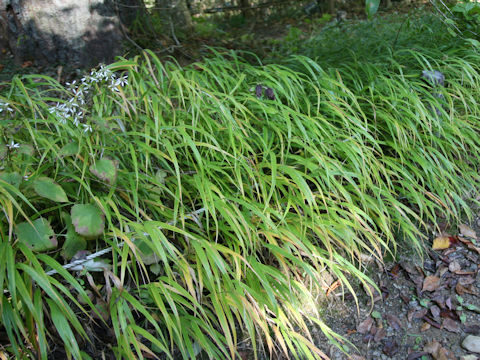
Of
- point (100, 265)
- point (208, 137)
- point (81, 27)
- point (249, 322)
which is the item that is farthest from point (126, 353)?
point (81, 27)

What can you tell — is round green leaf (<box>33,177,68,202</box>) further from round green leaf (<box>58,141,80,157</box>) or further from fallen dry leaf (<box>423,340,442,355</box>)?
fallen dry leaf (<box>423,340,442,355</box>)

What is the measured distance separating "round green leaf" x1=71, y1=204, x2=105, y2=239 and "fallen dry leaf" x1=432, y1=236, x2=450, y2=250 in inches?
64.0

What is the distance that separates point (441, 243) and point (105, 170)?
5.49 feet

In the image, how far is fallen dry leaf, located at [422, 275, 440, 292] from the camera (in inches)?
81.3

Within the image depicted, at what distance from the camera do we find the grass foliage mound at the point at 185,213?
1.48m

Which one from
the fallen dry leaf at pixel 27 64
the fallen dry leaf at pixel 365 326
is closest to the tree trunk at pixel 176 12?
the fallen dry leaf at pixel 27 64

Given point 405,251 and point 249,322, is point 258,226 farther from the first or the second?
point 405,251

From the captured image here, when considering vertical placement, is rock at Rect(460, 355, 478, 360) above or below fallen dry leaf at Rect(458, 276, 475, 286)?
below

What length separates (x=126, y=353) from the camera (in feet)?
4.56

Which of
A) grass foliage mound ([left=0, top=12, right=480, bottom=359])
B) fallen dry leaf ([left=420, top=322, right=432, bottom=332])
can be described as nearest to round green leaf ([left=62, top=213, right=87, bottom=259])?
grass foliage mound ([left=0, top=12, right=480, bottom=359])

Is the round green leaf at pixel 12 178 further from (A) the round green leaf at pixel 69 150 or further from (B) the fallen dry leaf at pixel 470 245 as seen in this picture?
(B) the fallen dry leaf at pixel 470 245

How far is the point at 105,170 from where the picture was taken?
1585 millimetres

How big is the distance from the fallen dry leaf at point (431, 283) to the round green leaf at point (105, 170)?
148 centimetres

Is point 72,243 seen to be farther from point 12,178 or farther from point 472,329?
point 472,329
